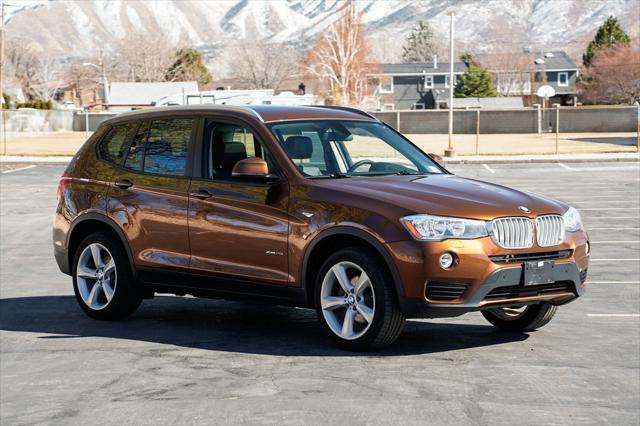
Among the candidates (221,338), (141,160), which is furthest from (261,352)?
(141,160)

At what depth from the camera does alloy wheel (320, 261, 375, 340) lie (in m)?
8.11

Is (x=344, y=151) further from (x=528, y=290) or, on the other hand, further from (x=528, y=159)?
(x=528, y=159)

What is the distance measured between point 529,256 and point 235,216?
7.33ft

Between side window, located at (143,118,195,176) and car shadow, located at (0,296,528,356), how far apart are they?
1.31 metres

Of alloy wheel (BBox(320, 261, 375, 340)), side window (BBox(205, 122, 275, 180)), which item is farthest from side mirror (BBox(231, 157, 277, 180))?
alloy wheel (BBox(320, 261, 375, 340))

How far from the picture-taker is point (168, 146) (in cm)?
968

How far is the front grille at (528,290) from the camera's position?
789 centimetres

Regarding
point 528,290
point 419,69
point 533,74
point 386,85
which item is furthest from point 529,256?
point 419,69

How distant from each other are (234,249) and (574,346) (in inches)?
104

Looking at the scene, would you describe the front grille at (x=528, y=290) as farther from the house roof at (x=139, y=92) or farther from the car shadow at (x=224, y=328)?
the house roof at (x=139, y=92)

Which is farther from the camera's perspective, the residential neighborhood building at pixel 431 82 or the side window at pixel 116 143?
the residential neighborhood building at pixel 431 82

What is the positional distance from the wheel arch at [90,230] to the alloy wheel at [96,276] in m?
0.18

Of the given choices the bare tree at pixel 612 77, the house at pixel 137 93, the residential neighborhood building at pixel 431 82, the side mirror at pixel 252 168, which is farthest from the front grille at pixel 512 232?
the residential neighborhood building at pixel 431 82

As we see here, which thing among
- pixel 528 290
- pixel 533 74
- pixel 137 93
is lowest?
pixel 528 290
